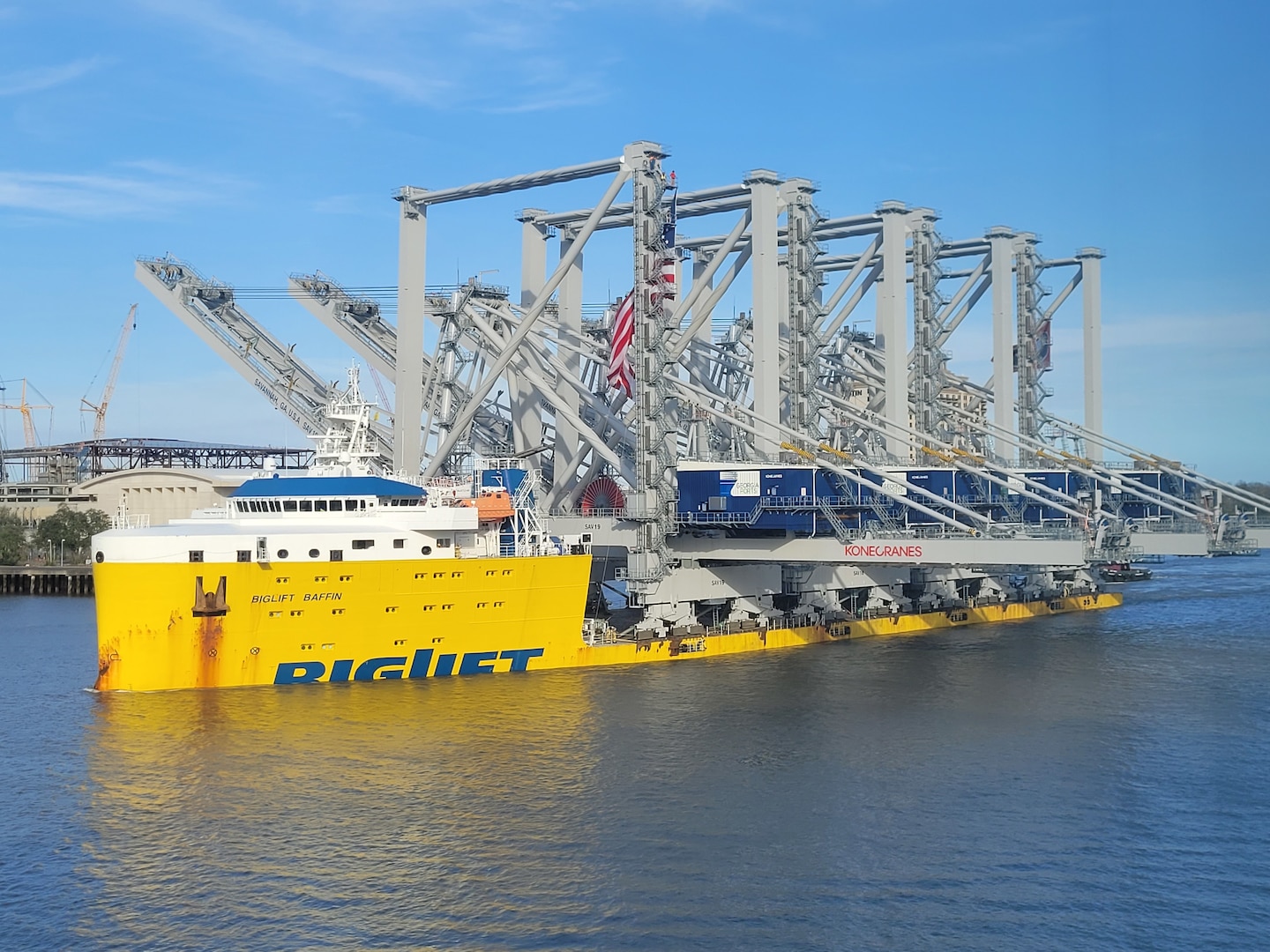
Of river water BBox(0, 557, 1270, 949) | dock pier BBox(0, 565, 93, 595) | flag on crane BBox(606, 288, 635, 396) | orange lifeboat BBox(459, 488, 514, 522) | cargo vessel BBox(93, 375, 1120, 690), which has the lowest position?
river water BBox(0, 557, 1270, 949)

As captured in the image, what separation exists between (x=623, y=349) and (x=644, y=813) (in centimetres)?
2813

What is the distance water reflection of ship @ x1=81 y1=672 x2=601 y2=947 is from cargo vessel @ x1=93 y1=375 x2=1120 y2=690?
144 cm

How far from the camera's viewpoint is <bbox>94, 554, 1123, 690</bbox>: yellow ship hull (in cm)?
3672

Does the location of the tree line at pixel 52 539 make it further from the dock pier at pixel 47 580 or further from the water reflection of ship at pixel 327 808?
the water reflection of ship at pixel 327 808

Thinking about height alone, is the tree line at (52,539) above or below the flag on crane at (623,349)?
below

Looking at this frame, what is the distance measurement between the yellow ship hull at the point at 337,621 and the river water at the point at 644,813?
970 mm

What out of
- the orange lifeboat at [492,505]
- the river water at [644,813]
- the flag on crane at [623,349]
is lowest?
the river water at [644,813]

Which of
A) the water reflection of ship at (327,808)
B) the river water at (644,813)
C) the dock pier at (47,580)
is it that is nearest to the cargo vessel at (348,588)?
the river water at (644,813)

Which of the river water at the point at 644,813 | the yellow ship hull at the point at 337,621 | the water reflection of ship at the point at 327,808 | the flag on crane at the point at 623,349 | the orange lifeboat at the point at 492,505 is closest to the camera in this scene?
the river water at the point at 644,813

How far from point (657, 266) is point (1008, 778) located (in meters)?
24.8

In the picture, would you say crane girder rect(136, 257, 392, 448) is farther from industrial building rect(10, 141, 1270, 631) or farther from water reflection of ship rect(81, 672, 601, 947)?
water reflection of ship rect(81, 672, 601, 947)

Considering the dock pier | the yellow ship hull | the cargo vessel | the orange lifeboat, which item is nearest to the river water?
the yellow ship hull

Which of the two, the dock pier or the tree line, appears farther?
the tree line

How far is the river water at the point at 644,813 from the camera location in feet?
69.3
